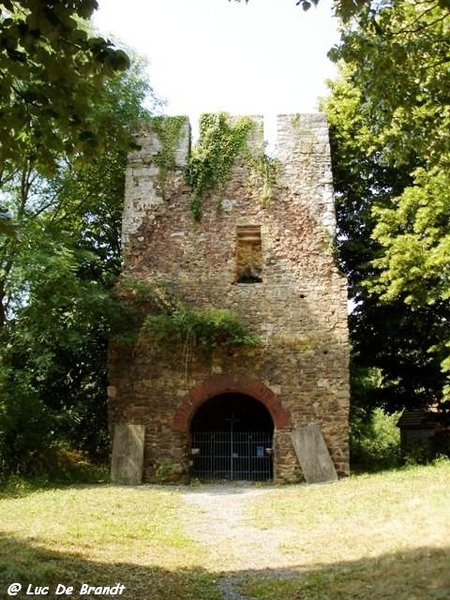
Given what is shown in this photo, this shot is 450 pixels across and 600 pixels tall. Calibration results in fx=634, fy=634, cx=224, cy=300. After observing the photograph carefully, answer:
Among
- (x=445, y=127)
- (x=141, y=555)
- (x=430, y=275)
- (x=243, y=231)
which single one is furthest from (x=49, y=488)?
(x=445, y=127)

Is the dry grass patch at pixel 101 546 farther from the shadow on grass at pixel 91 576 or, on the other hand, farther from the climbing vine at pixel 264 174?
the climbing vine at pixel 264 174

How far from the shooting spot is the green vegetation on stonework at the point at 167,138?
14.6m

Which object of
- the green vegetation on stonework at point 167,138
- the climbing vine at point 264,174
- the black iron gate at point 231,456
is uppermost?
the green vegetation on stonework at point 167,138

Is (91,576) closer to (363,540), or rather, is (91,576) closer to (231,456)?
(363,540)

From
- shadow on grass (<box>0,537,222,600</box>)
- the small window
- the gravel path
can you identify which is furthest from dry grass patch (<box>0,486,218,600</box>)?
the small window

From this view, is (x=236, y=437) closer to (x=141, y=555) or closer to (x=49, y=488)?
(x=49, y=488)

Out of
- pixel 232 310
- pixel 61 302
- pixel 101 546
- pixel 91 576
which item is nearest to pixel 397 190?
pixel 232 310

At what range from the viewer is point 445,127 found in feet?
22.4

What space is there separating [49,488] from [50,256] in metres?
4.19

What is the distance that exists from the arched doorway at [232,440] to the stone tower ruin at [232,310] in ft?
0.15

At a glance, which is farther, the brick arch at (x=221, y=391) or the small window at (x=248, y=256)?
the small window at (x=248, y=256)

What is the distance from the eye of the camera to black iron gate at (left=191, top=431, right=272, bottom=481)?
46.7 feet

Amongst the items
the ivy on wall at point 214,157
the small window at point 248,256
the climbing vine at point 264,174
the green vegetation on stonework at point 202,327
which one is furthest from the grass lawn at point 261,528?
the ivy on wall at point 214,157

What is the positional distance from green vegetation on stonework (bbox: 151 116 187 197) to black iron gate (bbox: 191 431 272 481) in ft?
20.2
